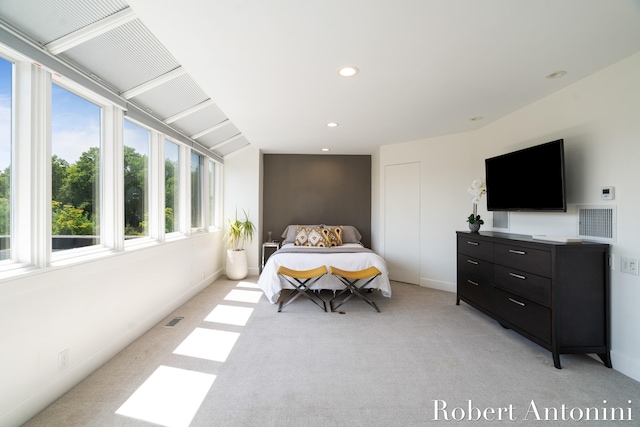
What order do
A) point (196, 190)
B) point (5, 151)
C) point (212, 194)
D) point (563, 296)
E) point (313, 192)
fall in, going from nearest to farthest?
point (5, 151), point (563, 296), point (196, 190), point (212, 194), point (313, 192)

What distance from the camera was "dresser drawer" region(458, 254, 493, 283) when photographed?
10.0 feet

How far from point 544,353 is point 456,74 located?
8.65 feet

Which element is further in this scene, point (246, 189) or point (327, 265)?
point (246, 189)

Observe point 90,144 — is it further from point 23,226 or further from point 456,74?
point 456,74

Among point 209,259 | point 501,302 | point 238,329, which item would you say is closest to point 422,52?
point 501,302

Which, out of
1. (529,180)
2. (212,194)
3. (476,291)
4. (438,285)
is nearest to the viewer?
(529,180)

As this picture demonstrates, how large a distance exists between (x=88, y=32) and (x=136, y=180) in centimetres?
152

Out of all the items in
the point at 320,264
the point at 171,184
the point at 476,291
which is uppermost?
the point at 171,184

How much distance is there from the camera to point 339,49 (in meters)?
2.06

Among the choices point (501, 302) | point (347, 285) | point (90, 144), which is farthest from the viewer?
point (347, 285)

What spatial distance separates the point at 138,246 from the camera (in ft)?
9.45

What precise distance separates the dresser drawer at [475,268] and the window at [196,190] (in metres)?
4.06

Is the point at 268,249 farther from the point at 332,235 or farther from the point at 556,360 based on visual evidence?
the point at 556,360

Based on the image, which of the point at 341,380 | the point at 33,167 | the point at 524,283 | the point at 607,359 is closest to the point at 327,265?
the point at 341,380
